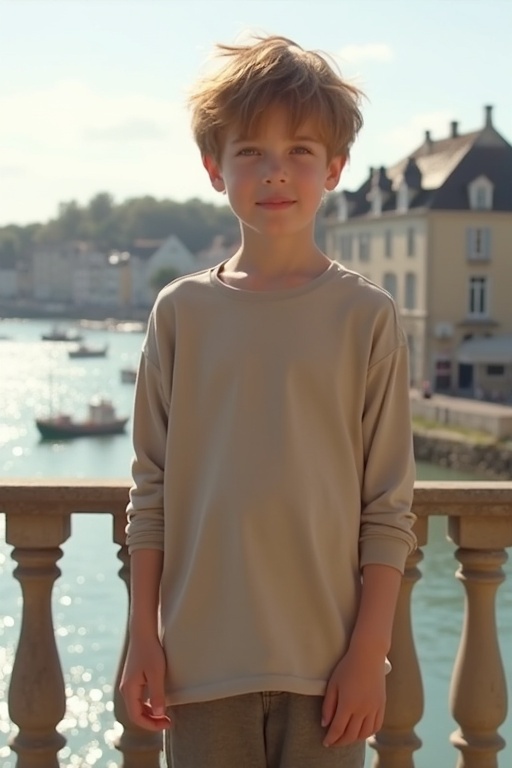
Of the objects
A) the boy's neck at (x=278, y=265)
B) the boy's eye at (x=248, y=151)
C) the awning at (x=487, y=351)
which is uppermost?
the boy's eye at (x=248, y=151)

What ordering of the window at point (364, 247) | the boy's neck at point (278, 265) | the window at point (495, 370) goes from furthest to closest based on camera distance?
the window at point (364, 247) < the window at point (495, 370) < the boy's neck at point (278, 265)

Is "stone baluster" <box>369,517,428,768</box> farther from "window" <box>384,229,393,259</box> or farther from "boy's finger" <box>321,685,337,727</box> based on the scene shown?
"window" <box>384,229,393,259</box>

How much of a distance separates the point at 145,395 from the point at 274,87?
1.83ft

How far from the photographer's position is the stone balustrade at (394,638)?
2.60 m

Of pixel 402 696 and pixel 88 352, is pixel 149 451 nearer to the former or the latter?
pixel 402 696

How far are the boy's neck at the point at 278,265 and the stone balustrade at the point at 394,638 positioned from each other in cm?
78

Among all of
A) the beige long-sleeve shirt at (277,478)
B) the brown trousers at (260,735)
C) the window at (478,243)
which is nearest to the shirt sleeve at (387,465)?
the beige long-sleeve shirt at (277,478)

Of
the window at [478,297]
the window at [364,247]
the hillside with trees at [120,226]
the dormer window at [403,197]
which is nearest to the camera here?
the window at [478,297]

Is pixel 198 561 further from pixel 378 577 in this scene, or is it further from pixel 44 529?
pixel 44 529

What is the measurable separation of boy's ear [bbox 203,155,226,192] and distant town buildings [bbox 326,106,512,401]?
36.2 meters

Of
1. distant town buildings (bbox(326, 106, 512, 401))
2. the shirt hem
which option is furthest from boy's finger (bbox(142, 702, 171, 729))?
distant town buildings (bbox(326, 106, 512, 401))

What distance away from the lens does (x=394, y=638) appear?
2.62 meters

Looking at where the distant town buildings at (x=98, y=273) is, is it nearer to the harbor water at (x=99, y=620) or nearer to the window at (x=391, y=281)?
the window at (x=391, y=281)

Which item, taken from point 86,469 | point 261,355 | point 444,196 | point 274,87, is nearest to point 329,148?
point 274,87
